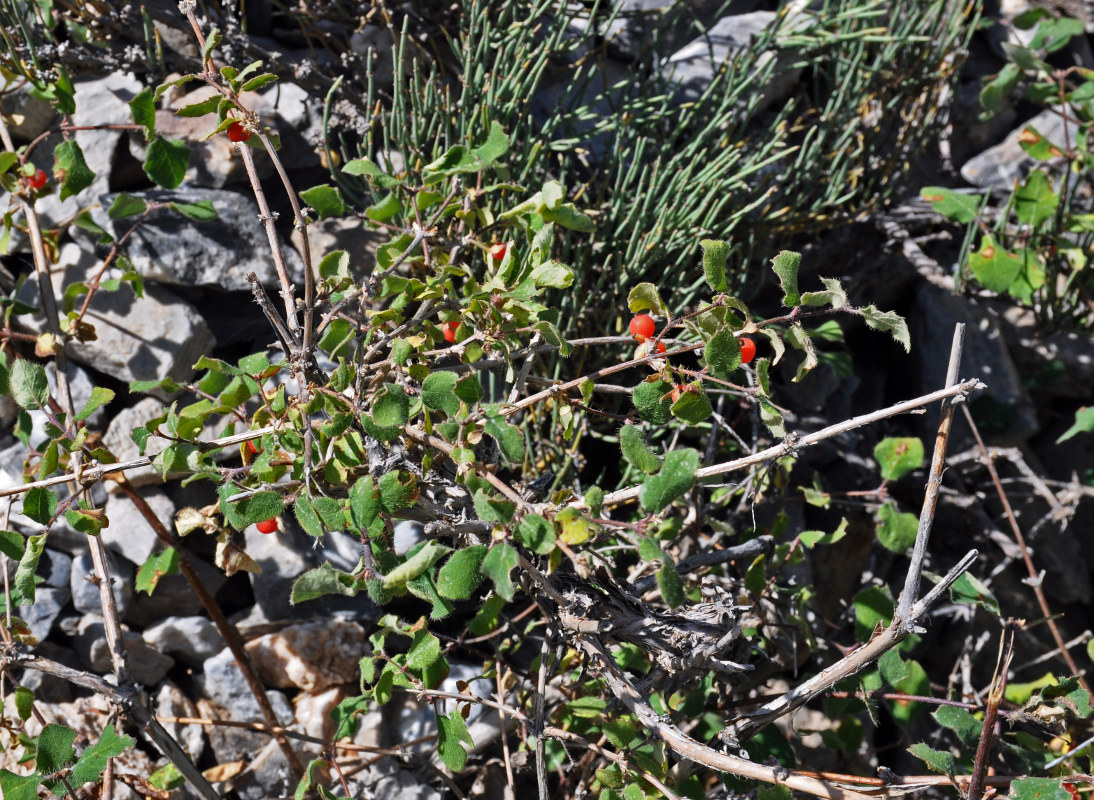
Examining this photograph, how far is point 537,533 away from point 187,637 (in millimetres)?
1373

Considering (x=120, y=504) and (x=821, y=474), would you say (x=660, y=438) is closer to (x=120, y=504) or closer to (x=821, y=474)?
(x=821, y=474)

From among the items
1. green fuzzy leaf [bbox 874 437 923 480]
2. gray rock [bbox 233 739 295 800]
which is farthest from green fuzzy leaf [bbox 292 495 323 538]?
green fuzzy leaf [bbox 874 437 923 480]

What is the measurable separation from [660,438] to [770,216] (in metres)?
0.69

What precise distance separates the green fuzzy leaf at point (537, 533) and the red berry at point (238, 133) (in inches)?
34.8

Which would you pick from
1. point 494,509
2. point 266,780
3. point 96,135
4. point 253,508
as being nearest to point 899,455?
point 494,509

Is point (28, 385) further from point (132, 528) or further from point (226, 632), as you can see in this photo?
point (226, 632)

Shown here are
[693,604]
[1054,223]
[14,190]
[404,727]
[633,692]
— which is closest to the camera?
[633,692]

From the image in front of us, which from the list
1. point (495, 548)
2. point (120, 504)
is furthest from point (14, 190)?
point (495, 548)

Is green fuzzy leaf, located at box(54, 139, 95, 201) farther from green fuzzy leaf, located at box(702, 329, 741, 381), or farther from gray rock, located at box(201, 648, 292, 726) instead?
green fuzzy leaf, located at box(702, 329, 741, 381)

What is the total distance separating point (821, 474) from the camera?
2.73 metres

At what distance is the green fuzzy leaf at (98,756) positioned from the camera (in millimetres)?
1536

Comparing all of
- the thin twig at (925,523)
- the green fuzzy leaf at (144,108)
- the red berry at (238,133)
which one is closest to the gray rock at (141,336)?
the green fuzzy leaf at (144,108)

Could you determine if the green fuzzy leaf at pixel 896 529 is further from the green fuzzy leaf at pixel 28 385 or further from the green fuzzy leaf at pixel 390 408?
the green fuzzy leaf at pixel 28 385

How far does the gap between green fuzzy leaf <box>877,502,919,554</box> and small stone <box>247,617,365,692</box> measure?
4.22 ft
